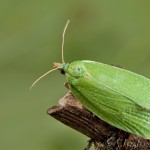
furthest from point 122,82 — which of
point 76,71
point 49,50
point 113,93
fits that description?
point 49,50

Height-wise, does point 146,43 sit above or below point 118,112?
above

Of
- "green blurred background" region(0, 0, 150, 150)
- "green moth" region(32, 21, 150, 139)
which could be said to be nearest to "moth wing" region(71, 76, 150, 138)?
"green moth" region(32, 21, 150, 139)

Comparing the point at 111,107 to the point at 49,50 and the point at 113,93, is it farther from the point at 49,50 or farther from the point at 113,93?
the point at 49,50

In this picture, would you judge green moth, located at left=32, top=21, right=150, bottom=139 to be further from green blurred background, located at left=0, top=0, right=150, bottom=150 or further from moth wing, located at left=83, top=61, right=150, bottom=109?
green blurred background, located at left=0, top=0, right=150, bottom=150

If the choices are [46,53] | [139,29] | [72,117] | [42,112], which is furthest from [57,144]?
[72,117]

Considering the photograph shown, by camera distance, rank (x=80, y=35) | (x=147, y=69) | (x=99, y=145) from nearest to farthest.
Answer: (x=99, y=145)
(x=147, y=69)
(x=80, y=35)

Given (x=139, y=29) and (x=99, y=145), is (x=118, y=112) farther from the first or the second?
(x=139, y=29)

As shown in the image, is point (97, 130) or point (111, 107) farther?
point (111, 107)

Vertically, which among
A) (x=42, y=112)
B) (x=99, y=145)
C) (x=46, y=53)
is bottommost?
(x=99, y=145)
